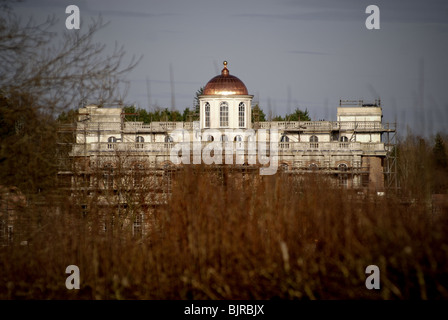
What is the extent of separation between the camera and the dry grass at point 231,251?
54.7 feet

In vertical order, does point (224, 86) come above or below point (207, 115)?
above

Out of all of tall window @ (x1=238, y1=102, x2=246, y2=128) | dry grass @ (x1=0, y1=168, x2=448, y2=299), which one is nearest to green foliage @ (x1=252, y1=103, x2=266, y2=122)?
tall window @ (x1=238, y1=102, x2=246, y2=128)

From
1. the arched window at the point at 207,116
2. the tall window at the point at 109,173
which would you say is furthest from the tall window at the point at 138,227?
the arched window at the point at 207,116

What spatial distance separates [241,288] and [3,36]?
27.6 ft

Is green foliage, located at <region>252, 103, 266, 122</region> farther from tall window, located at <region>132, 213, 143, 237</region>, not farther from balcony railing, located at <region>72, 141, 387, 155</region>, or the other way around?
tall window, located at <region>132, 213, 143, 237</region>

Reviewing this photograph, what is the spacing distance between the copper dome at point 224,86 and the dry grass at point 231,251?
34106mm

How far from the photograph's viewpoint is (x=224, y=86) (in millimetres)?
54750

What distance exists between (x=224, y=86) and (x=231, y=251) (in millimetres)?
36740

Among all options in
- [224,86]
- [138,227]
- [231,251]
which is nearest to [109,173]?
[138,227]

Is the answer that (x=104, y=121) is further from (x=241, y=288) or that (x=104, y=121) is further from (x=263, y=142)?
(x=241, y=288)

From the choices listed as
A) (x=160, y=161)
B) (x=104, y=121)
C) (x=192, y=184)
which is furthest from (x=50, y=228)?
(x=104, y=121)

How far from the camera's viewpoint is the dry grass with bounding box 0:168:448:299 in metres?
16.7

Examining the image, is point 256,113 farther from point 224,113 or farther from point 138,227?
point 138,227
